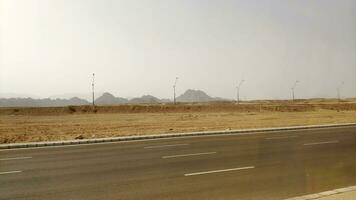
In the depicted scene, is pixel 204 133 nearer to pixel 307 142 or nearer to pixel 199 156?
pixel 307 142

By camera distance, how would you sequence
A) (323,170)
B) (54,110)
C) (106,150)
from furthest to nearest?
1. (54,110)
2. (106,150)
3. (323,170)

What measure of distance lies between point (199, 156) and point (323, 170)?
4164 millimetres

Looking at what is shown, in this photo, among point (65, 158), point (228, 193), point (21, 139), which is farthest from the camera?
point (21, 139)

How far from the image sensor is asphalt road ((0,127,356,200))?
8.62 metres

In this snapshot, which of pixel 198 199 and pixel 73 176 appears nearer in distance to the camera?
pixel 198 199

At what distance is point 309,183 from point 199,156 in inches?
193

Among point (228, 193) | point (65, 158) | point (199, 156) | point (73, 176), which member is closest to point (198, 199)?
point (228, 193)

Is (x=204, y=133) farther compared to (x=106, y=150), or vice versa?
(x=204, y=133)

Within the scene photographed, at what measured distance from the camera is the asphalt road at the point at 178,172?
862 cm

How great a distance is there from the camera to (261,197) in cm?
825

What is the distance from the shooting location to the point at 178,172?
35.7 feet

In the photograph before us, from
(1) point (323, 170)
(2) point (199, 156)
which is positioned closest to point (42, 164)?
(2) point (199, 156)

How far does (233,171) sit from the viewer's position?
11.0 meters

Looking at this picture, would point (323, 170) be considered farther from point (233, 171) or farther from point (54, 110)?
point (54, 110)
